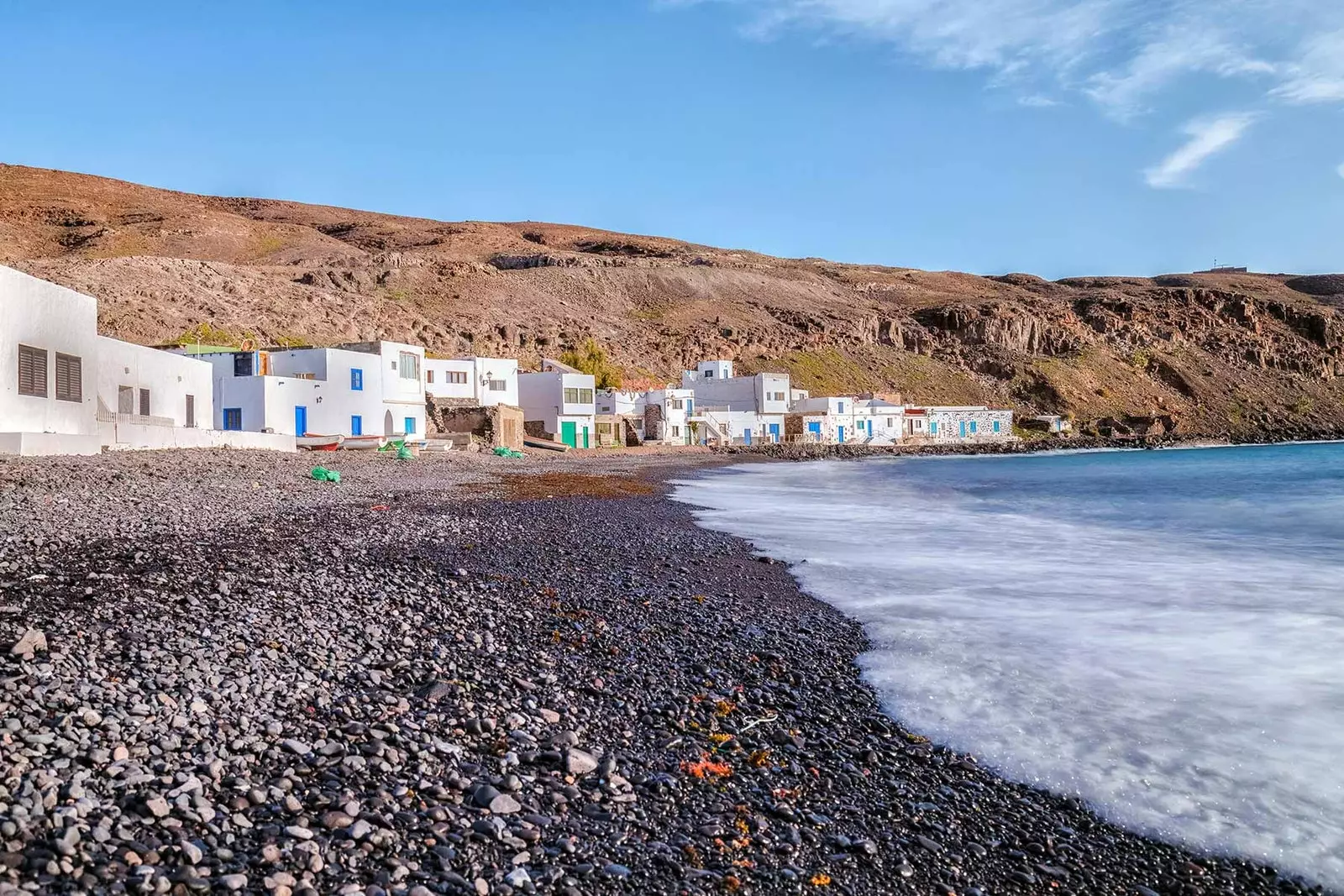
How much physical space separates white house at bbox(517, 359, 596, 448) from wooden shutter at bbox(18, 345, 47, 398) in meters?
33.9

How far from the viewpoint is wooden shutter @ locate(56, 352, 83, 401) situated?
1789cm

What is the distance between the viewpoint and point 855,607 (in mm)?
9133

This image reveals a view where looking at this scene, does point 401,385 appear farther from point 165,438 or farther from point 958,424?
point 958,424

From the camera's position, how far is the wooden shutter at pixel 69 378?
58.7ft

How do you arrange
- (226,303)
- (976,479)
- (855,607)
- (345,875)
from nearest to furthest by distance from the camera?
(345,875)
(855,607)
(976,479)
(226,303)

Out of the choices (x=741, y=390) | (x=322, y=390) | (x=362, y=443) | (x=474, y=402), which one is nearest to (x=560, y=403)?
(x=474, y=402)

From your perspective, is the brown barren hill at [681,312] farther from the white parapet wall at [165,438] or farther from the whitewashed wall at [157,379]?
the white parapet wall at [165,438]

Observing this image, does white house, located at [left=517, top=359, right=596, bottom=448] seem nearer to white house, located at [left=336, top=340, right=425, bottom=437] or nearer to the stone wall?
the stone wall

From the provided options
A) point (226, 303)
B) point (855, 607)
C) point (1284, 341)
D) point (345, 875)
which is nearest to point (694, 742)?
point (345, 875)

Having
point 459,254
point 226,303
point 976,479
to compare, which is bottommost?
point 976,479

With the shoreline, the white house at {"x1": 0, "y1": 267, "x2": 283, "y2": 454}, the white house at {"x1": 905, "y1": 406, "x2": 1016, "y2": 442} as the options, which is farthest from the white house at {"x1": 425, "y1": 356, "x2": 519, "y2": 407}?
the white house at {"x1": 905, "y1": 406, "x2": 1016, "y2": 442}

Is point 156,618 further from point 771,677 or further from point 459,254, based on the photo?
point 459,254

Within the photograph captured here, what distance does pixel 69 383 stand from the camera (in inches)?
721

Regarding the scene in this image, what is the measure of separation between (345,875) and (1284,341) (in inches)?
5731
